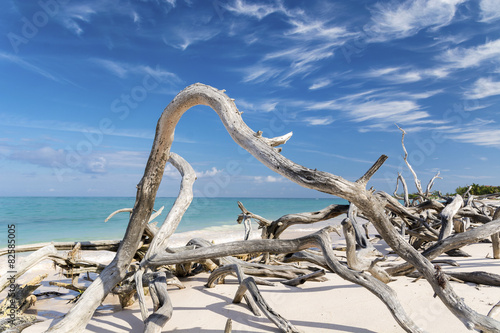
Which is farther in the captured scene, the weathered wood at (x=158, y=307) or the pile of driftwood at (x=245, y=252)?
the weathered wood at (x=158, y=307)

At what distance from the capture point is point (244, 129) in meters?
2.24

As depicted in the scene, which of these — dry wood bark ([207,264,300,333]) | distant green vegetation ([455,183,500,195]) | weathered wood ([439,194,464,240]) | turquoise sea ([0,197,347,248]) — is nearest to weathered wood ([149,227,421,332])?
dry wood bark ([207,264,300,333])

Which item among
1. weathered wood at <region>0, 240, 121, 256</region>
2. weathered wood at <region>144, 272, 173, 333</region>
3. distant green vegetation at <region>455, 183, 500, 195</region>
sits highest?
distant green vegetation at <region>455, 183, 500, 195</region>

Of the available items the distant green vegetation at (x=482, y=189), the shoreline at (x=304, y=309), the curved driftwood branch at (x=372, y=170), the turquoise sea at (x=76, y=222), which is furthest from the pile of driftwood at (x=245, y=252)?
the distant green vegetation at (x=482, y=189)

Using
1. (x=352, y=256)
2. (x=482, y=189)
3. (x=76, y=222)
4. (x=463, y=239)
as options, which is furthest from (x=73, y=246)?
(x=482, y=189)

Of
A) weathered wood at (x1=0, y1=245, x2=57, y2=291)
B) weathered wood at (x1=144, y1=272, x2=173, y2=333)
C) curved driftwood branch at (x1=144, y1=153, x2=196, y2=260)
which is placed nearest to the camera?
weathered wood at (x1=144, y1=272, x2=173, y2=333)

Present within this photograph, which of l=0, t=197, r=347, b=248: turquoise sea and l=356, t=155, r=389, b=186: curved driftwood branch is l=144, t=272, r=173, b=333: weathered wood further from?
l=0, t=197, r=347, b=248: turquoise sea

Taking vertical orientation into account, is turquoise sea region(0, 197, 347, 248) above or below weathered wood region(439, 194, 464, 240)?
below

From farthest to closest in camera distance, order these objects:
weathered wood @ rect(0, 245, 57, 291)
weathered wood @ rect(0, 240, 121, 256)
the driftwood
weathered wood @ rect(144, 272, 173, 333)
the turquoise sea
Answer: the turquoise sea
weathered wood @ rect(0, 240, 121, 256)
weathered wood @ rect(0, 245, 57, 291)
the driftwood
weathered wood @ rect(144, 272, 173, 333)

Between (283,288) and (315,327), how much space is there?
Answer: 1210 millimetres

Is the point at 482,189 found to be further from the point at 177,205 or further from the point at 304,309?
the point at 177,205

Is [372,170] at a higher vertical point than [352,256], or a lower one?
higher

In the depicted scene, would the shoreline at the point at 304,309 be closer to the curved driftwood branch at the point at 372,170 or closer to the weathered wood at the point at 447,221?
the weathered wood at the point at 447,221

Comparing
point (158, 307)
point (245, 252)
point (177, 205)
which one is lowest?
point (158, 307)
